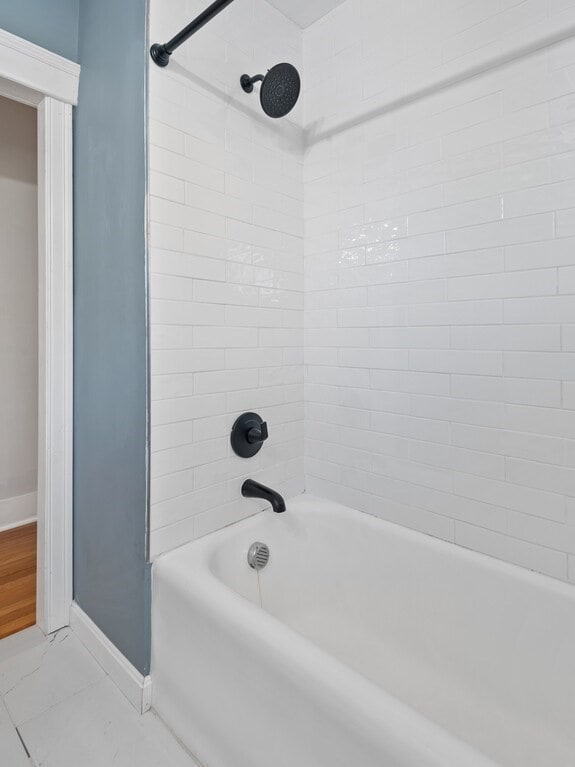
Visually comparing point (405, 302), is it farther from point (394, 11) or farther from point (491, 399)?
point (394, 11)

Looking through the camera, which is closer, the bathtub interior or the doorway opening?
the bathtub interior

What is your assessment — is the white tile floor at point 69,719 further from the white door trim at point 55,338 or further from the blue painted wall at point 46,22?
the blue painted wall at point 46,22

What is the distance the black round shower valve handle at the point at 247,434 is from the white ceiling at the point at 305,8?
1687 mm

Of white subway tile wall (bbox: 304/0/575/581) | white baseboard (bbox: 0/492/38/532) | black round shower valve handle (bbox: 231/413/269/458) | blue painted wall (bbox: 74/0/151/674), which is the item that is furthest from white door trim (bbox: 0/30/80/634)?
white baseboard (bbox: 0/492/38/532)

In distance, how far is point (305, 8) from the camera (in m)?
1.73

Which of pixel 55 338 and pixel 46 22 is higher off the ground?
pixel 46 22

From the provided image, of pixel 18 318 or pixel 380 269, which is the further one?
pixel 18 318

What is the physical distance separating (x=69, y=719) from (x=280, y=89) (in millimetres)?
2150

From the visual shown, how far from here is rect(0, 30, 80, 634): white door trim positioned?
5.27ft

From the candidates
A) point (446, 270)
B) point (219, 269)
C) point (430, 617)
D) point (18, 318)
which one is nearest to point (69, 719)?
point (430, 617)

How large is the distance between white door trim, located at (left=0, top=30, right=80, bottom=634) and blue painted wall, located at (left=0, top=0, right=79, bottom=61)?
0.23ft

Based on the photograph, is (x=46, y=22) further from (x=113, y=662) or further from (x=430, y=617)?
(x=430, y=617)

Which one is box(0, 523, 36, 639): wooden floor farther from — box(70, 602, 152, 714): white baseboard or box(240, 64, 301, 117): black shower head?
box(240, 64, 301, 117): black shower head

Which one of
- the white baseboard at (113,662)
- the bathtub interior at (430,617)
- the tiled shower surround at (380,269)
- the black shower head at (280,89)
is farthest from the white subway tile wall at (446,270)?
the white baseboard at (113,662)
